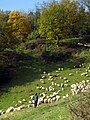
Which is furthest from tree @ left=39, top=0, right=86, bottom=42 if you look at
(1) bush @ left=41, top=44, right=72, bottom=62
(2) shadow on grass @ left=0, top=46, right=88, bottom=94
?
(2) shadow on grass @ left=0, top=46, right=88, bottom=94

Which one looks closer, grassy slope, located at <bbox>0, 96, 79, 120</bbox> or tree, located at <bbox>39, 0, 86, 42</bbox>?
grassy slope, located at <bbox>0, 96, 79, 120</bbox>

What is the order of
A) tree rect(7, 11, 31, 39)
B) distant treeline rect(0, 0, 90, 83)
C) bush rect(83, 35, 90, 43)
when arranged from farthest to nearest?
bush rect(83, 35, 90, 43), tree rect(7, 11, 31, 39), distant treeline rect(0, 0, 90, 83)

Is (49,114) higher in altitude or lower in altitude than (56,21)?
lower

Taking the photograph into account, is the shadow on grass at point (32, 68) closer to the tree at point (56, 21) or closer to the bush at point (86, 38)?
the tree at point (56, 21)

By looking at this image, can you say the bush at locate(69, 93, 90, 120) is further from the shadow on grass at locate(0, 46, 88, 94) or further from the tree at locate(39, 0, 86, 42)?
the tree at locate(39, 0, 86, 42)

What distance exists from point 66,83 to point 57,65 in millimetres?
7297

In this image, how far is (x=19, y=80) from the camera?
119 feet

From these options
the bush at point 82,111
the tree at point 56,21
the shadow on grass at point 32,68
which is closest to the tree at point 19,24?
the tree at point 56,21

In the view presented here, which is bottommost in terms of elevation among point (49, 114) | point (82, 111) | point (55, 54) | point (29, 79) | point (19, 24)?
point (29, 79)

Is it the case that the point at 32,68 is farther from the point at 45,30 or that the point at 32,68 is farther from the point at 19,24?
the point at 19,24

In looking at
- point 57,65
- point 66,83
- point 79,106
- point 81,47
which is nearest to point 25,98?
point 66,83

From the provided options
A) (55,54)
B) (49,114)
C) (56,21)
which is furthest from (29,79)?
(49,114)

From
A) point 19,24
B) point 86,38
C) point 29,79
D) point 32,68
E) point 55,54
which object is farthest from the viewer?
point 86,38

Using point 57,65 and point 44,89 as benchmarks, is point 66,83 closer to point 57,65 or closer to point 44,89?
point 44,89
